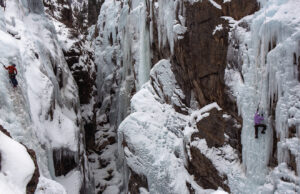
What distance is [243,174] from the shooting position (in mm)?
6973

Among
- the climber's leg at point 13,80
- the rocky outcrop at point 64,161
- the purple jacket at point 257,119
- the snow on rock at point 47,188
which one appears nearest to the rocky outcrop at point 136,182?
the rocky outcrop at point 64,161

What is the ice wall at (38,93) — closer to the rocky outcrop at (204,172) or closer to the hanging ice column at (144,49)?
the hanging ice column at (144,49)

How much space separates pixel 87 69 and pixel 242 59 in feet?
45.8

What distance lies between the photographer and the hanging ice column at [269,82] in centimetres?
592

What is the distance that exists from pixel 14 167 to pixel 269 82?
577 cm

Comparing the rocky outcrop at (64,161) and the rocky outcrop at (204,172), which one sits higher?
the rocky outcrop at (204,172)

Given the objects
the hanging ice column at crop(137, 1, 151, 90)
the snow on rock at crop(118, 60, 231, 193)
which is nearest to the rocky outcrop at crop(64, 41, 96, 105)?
the hanging ice column at crop(137, 1, 151, 90)

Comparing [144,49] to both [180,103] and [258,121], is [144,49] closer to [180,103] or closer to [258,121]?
[180,103]

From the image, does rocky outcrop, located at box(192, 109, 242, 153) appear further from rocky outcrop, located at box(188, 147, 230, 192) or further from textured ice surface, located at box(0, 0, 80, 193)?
textured ice surface, located at box(0, 0, 80, 193)

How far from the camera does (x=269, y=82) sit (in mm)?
6340

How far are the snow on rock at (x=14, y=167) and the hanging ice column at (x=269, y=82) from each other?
17.4ft

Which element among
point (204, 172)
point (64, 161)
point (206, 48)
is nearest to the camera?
point (204, 172)

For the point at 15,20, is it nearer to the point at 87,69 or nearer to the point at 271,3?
the point at 87,69

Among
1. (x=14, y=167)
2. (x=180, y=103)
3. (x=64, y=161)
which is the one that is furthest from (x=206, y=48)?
(x=64, y=161)
